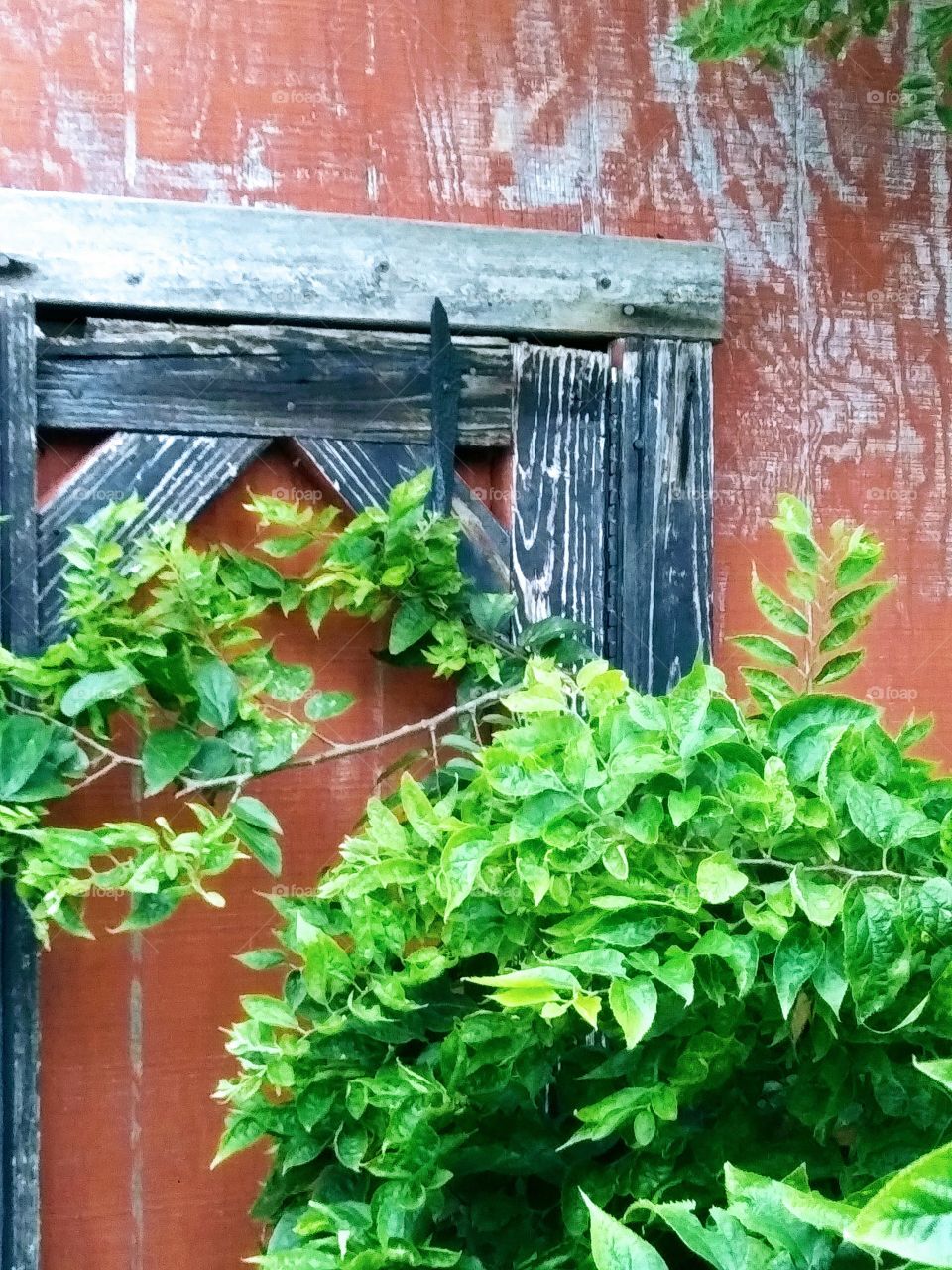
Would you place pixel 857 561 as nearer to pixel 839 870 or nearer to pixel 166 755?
pixel 839 870

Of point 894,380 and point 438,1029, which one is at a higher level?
point 894,380

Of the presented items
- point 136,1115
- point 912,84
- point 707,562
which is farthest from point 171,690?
point 912,84

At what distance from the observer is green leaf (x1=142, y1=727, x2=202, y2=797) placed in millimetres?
1047

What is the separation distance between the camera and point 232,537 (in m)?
1.23

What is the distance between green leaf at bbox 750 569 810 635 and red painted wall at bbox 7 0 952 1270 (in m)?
0.40

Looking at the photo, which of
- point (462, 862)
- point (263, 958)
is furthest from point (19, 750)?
point (462, 862)

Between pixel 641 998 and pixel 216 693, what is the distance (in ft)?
1.84

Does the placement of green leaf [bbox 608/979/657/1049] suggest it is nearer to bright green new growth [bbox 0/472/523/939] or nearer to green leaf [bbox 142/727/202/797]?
bright green new growth [bbox 0/472/523/939]

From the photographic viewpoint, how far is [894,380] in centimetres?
141

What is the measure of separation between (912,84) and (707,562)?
0.52m

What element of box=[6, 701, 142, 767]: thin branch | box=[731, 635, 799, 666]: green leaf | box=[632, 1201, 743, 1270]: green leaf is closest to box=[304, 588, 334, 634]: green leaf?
box=[6, 701, 142, 767]: thin branch

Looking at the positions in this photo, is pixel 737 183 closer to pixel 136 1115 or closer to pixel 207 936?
pixel 207 936

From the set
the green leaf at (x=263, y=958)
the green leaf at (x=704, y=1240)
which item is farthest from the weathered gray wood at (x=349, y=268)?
the green leaf at (x=704, y=1240)

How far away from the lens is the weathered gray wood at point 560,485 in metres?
1.27
